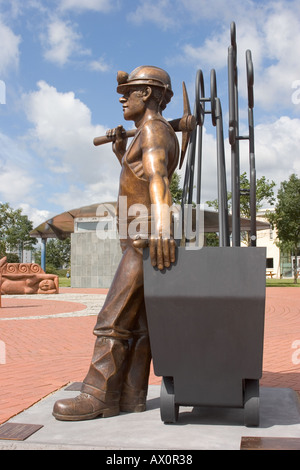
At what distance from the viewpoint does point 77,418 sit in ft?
8.82

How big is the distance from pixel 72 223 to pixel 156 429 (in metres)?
A: 22.4

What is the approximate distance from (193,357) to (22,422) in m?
1.04

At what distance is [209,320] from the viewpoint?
246 centimetres

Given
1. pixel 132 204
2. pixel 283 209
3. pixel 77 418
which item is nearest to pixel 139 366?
pixel 77 418

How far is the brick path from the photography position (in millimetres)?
3765

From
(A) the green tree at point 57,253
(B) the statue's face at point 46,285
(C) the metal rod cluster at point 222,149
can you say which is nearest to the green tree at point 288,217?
(B) the statue's face at point 46,285

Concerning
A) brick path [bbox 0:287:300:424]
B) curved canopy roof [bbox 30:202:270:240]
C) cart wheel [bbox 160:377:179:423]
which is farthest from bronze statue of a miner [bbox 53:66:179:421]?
curved canopy roof [bbox 30:202:270:240]

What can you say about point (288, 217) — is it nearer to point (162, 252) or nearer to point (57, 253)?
point (162, 252)

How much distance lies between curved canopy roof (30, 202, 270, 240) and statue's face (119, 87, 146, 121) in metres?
17.5

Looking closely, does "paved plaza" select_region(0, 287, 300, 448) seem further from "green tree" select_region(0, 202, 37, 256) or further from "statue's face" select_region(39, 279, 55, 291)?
"green tree" select_region(0, 202, 37, 256)

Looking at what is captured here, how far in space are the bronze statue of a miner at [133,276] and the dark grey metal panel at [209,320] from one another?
29cm

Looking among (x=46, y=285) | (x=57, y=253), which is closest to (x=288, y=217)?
(x=46, y=285)

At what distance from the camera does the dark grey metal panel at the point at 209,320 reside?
2.40 m
